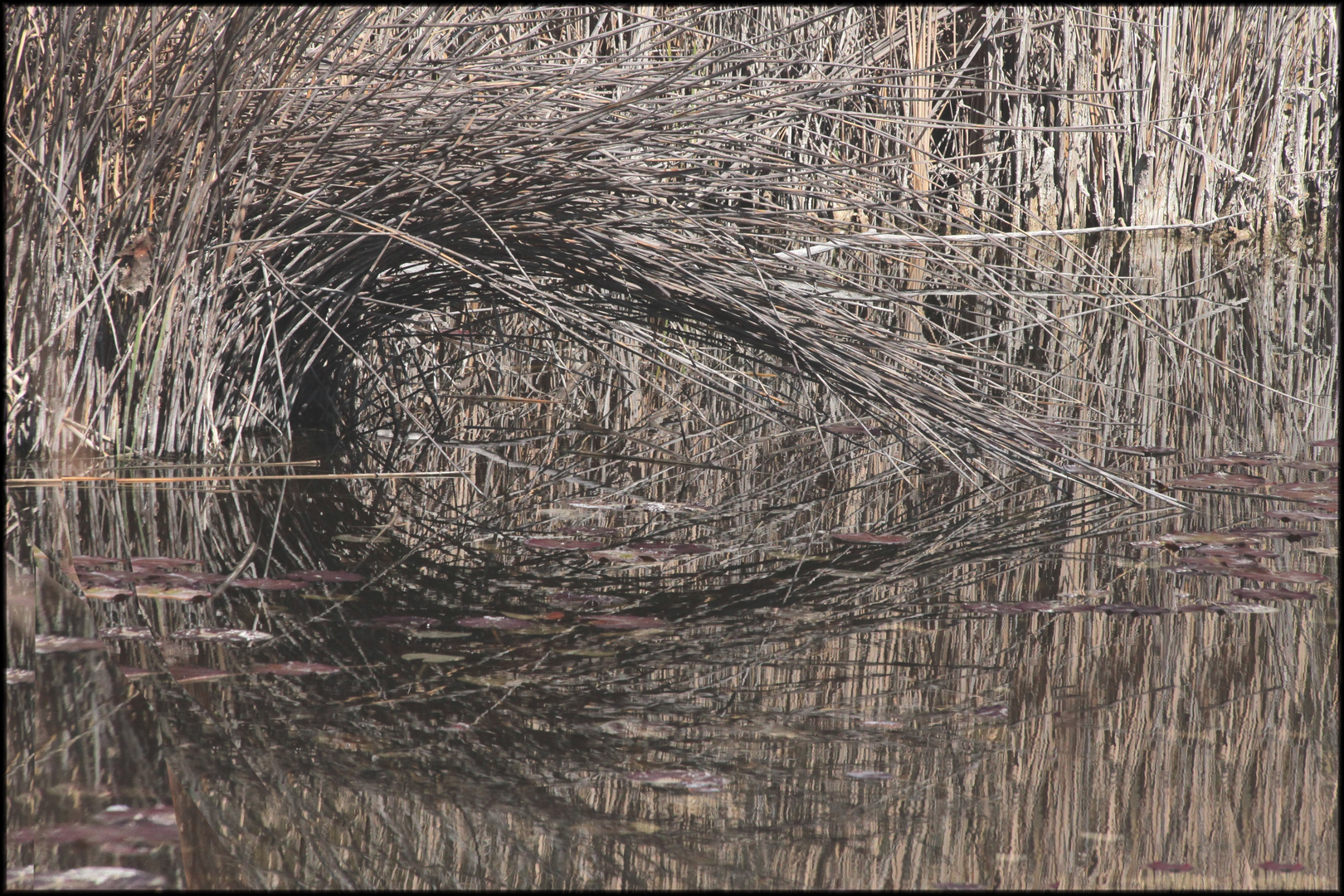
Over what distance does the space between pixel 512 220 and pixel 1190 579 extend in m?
1.76

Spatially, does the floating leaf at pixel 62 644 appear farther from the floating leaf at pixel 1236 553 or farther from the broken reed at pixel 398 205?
the floating leaf at pixel 1236 553

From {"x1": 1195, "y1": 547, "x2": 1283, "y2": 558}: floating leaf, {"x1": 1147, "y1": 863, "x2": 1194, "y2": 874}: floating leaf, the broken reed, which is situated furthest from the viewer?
the broken reed

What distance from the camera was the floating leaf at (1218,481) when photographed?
3.37m

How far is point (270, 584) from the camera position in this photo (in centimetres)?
247

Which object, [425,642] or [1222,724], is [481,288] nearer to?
[425,642]

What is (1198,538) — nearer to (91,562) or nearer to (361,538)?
(361,538)

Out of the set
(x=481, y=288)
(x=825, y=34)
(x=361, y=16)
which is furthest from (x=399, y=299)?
(x=825, y=34)

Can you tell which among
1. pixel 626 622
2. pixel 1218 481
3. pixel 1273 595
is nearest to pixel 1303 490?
pixel 1218 481

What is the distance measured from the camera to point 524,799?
171 centimetres

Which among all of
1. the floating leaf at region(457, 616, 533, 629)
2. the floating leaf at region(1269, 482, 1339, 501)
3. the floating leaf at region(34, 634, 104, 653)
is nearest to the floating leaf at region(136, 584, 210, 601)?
the floating leaf at region(34, 634, 104, 653)

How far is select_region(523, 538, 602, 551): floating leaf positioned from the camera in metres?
2.79

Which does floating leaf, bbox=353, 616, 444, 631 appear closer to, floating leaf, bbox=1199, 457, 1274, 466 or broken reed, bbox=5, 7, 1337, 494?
broken reed, bbox=5, 7, 1337, 494

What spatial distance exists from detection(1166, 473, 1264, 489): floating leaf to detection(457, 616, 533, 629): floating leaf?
6.13ft

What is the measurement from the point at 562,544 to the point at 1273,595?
4.62ft
